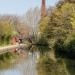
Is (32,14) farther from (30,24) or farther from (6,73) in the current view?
(6,73)

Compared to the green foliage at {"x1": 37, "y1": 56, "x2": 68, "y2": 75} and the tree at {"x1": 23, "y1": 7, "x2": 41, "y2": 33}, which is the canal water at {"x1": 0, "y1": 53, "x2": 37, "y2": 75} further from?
the tree at {"x1": 23, "y1": 7, "x2": 41, "y2": 33}

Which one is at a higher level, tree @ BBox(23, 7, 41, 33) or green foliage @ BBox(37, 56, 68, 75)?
green foliage @ BBox(37, 56, 68, 75)

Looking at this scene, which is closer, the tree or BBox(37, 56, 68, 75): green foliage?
BBox(37, 56, 68, 75): green foliage

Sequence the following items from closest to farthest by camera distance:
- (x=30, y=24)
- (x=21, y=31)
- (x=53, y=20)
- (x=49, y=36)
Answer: (x=53, y=20) < (x=49, y=36) < (x=21, y=31) < (x=30, y=24)

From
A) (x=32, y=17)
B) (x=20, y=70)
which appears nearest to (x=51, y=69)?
(x=20, y=70)

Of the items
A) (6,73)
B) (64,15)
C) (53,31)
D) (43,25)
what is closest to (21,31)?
(43,25)

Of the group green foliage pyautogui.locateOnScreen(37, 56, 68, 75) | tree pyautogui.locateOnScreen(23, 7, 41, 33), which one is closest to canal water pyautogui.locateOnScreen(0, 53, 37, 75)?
green foliage pyautogui.locateOnScreen(37, 56, 68, 75)

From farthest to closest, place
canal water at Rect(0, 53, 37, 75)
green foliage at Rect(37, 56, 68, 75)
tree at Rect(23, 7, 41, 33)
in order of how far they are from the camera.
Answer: tree at Rect(23, 7, 41, 33) < canal water at Rect(0, 53, 37, 75) < green foliage at Rect(37, 56, 68, 75)

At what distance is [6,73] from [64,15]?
21.1m

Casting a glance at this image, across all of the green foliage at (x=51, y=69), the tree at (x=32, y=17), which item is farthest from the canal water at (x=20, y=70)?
the tree at (x=32, y=17)

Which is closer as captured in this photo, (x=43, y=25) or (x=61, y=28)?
(x=61, y=28)

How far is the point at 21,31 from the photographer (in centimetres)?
10325

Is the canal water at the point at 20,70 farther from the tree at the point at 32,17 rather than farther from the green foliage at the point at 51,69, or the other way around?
the tree at the point at 32,17

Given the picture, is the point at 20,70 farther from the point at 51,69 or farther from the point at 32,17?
the point at 32,17
